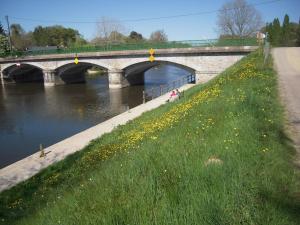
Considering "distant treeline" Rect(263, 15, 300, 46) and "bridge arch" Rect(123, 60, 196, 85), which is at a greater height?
"distant treeline" Rect(263, 15, 300, 46)

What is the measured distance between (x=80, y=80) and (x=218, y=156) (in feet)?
175

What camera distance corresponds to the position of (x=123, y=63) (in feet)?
143

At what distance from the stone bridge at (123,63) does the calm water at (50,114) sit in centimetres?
364

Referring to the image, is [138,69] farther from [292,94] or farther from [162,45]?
[292,94]

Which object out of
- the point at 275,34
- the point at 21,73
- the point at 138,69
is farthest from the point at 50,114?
the point at 275,34

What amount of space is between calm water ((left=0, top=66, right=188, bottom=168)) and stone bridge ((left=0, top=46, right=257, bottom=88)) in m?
3.64

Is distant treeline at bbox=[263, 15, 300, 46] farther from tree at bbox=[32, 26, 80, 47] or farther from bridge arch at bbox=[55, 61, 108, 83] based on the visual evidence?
tree at bbox=[32, 26, 80, 47]

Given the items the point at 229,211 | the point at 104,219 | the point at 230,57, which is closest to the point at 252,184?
the point at 229,211

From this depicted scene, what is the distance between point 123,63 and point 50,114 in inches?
670

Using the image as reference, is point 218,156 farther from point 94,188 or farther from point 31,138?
point 31,138

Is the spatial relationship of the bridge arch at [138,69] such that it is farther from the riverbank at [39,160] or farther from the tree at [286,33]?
the tree at [286,33]

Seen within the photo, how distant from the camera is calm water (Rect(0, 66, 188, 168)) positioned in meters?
20.3

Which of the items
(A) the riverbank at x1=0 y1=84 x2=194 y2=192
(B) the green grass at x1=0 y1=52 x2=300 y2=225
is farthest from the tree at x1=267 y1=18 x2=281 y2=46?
(B) the green grass at x1=0 y1=52 x2=300 y2=225

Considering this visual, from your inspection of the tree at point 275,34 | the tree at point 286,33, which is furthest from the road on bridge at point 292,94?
the tree at point 286,33
